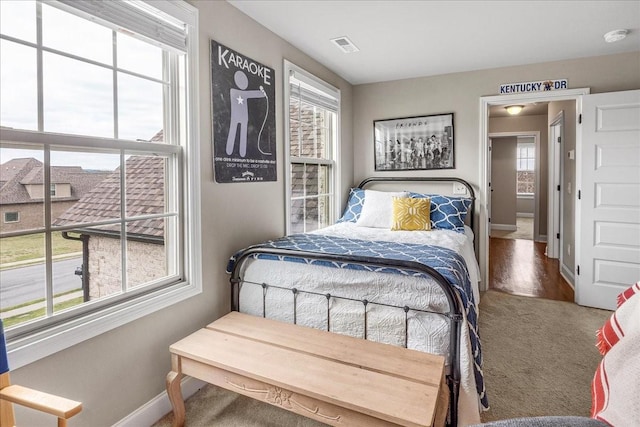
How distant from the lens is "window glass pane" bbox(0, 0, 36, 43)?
1311mm

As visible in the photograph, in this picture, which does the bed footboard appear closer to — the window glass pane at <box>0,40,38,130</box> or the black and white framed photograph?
the window glass pane at <box>0,40,38,130</box>

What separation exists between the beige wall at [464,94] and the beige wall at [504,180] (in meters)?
4.74

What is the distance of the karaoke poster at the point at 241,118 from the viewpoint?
223cm

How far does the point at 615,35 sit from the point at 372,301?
3.01 metres

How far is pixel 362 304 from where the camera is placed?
1858 millimetres

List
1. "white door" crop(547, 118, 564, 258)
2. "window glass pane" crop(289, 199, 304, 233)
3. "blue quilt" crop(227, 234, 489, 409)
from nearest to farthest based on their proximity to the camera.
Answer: "blue quilt" crop(227, 234, 489, 409) → "window glass pane" crop(289, 199, 304, 233) → "white door" crop(547, 118, 564, 258)

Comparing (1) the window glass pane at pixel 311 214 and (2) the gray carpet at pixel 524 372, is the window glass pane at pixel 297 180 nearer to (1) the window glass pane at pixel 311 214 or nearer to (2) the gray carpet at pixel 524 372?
(1) the window glass pane at pixel 311 214

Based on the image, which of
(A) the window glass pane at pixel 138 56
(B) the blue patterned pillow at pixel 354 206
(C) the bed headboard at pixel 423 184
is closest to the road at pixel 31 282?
(A) the window glass pane at pixel 138 56

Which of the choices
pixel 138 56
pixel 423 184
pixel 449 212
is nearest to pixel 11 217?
pixel 138 56

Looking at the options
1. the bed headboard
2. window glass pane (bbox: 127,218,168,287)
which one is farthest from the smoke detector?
window glass pane (bbox: 127,218,168,287)

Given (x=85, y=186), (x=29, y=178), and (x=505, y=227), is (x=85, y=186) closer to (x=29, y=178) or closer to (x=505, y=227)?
(x=29, y=178)

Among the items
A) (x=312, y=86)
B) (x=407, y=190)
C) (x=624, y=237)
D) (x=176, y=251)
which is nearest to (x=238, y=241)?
(x=176, y=251)

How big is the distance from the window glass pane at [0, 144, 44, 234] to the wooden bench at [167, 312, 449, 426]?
0.83 m

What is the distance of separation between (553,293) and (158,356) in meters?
3.85
